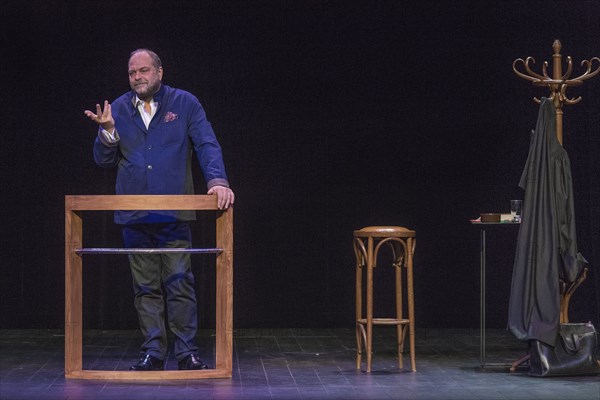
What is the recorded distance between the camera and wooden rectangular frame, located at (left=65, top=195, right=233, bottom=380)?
4844 mm

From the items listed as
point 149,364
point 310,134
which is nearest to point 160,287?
point 149,364

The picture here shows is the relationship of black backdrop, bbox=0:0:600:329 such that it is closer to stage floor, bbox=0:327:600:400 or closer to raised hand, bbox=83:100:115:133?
stage floor, bbox=0:327:600:400

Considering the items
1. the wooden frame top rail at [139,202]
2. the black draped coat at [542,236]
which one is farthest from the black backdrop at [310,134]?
the wooden frame top rail at [139,202]

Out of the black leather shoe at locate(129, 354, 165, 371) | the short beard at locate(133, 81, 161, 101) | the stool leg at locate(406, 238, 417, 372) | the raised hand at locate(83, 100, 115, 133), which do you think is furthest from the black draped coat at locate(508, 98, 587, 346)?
the raised hand at locate(83, 100, 115, 133)

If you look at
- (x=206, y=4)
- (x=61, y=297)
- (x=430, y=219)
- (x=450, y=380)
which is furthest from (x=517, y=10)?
(x=61, y=297)

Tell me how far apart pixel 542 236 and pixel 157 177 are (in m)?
1.89

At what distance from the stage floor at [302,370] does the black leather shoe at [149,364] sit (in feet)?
0.91

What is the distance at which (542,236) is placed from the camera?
518 cm

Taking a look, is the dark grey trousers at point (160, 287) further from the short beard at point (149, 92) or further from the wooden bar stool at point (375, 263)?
the wooden bar stool at point (375, 263)

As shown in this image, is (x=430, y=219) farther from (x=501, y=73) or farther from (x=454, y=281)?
(x=501, y=73)

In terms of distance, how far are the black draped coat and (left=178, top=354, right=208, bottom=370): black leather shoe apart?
1.51 metres

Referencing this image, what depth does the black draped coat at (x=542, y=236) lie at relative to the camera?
16.9 feet

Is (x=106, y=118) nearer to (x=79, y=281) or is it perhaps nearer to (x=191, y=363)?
(x=79, y=281)

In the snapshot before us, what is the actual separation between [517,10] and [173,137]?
9.74ft
